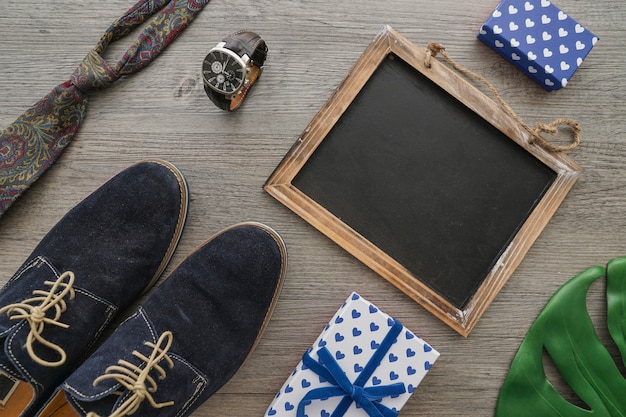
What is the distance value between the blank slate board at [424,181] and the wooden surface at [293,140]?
1.3 inches

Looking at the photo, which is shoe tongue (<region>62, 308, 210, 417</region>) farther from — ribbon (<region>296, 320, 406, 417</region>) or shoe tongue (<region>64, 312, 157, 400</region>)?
ribbon (<region>296, 320, 406, 417</region>)

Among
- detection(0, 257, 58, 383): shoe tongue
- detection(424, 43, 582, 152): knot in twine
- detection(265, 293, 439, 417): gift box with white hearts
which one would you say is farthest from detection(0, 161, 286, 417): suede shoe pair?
detection(424, 43, 582, 152): knot in twine

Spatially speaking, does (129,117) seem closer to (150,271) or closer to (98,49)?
(98,49)

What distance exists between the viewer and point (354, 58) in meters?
0.85

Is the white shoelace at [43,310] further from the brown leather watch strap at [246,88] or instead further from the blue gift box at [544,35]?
the blue gift box at [544,35]

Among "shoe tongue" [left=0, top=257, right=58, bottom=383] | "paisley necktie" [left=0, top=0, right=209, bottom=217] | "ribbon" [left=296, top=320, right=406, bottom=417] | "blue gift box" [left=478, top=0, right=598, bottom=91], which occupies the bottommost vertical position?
"shoe tongue" [left=0, top=257, right=58, bottom=383]

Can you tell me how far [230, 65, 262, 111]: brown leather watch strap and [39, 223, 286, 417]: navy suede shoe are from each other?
202mm

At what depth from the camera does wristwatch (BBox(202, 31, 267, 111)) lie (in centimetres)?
74

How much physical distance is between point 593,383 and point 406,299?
34cm

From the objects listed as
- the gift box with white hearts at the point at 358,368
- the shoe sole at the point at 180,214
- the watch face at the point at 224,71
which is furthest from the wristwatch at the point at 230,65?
the gift box with white hearts at the point at 358,368

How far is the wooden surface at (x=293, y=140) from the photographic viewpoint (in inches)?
32.6

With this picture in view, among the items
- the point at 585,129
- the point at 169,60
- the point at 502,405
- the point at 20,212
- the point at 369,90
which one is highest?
the point at 585,129

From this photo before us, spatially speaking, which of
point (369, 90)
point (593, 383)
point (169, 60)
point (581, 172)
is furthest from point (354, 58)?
point (593, 383)

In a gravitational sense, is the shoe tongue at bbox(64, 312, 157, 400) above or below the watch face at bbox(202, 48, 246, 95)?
below
